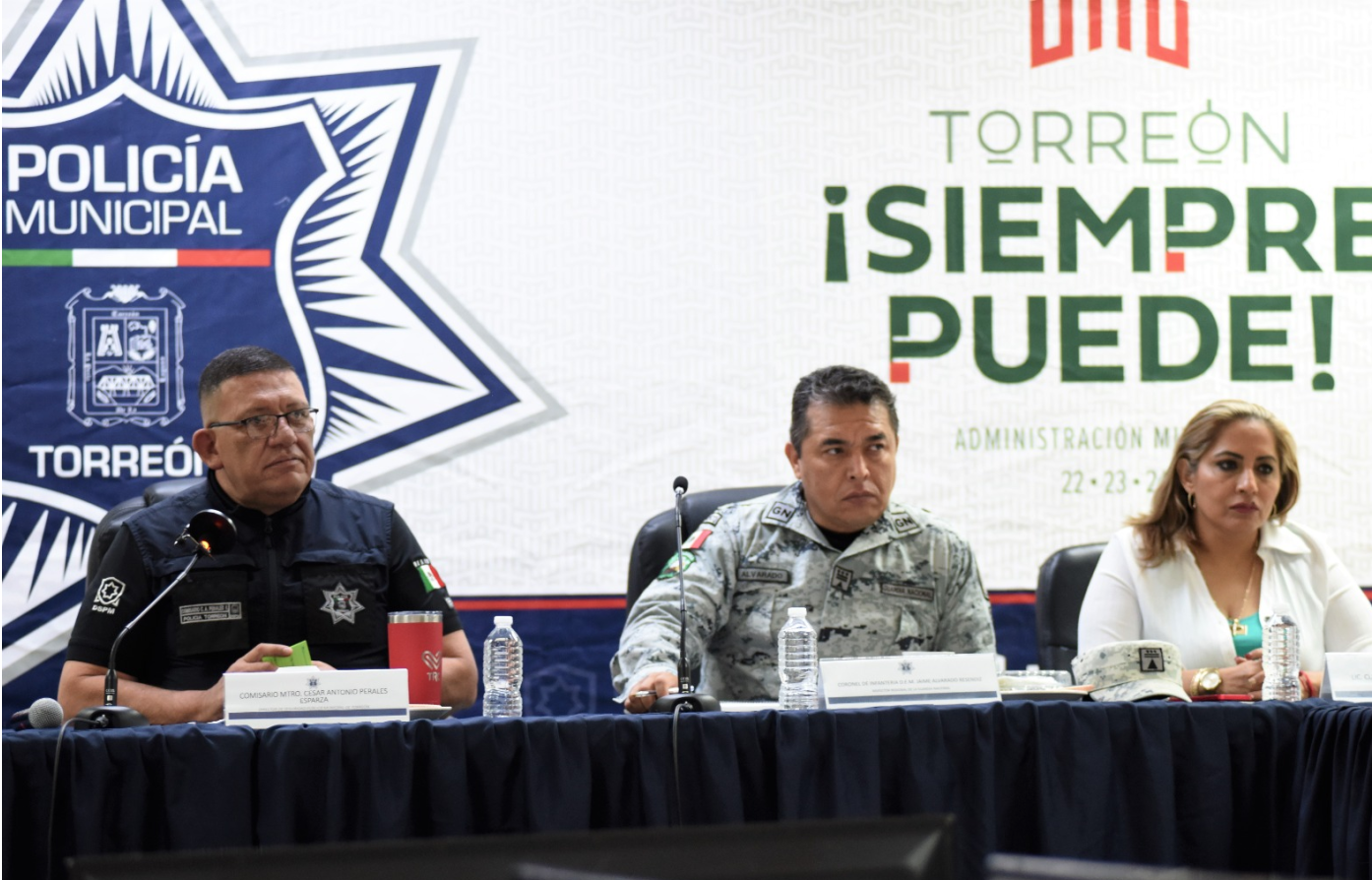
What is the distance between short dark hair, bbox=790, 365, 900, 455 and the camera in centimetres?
284

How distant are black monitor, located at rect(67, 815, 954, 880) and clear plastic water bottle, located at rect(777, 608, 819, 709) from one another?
1406 millimetres

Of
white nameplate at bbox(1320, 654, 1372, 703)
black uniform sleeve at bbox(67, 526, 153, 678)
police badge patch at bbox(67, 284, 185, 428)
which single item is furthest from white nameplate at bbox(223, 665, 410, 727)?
police badge patch at bbox(67, 284, 185, 428)

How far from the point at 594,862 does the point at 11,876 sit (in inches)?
55.1

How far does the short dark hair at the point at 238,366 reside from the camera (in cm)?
280

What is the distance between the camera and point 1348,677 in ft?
7.21

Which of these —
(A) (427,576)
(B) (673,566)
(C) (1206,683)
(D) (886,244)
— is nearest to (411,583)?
(A) (427,576)

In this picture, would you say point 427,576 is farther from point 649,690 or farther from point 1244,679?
point 1244,679

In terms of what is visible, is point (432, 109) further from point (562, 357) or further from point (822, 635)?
point (822, 635)

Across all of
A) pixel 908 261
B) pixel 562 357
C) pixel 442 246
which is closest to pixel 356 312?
pixel 442 246

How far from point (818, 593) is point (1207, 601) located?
78 centimetres

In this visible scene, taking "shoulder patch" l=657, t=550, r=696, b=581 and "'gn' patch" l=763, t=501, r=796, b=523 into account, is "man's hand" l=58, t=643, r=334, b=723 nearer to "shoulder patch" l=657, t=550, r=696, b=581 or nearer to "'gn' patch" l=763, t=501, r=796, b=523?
"shoulder patch" l=657, t=550, r=696, b=581

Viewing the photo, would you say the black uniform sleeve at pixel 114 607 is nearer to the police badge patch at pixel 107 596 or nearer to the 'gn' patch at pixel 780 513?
the police badge patch at pixel 107 596

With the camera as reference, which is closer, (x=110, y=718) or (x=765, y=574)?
(x=110, y=718)

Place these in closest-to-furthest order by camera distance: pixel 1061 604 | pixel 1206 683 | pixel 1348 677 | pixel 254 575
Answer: pixel 1348 677 → pixel 1206 683 → pixel 254 575 → pixel 1061 604
